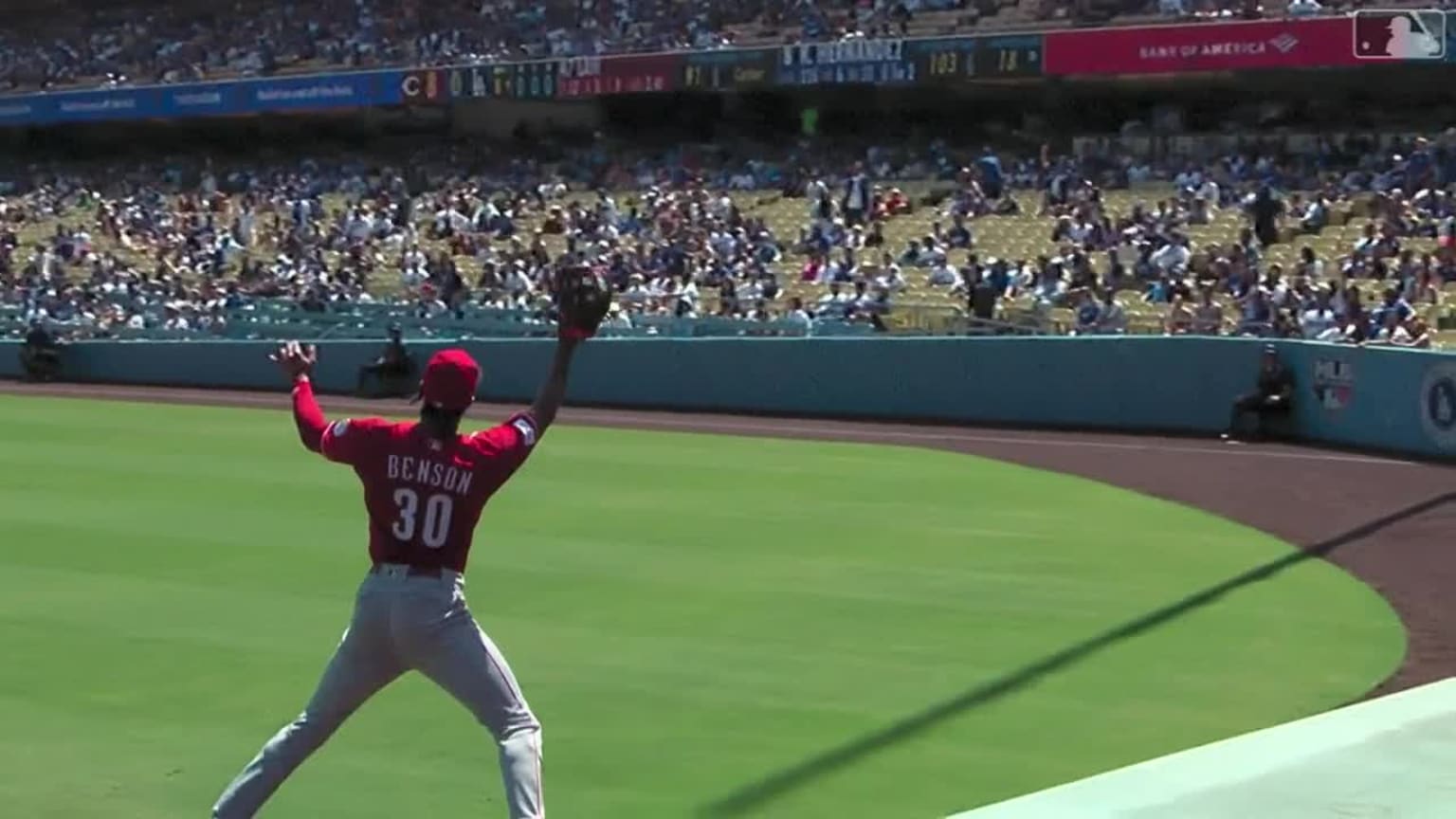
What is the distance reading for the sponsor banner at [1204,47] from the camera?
103ft

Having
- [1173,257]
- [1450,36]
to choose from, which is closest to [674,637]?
[1173,257]

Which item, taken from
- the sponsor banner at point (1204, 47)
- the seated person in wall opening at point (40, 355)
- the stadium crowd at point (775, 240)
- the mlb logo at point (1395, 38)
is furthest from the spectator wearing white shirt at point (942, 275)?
the seated person in wall opening at point (40, 355)

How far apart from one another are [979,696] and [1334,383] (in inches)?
519

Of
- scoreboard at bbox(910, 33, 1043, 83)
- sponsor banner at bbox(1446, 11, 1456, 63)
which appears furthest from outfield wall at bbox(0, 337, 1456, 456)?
scoreboard at bbox(910, 33, 1043, 83)

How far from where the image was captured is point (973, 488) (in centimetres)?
1788

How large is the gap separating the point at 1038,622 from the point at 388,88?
122ft

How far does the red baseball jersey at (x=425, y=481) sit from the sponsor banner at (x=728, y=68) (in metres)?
33.1

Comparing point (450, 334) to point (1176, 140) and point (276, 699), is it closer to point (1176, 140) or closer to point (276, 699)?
point (1176, 140)

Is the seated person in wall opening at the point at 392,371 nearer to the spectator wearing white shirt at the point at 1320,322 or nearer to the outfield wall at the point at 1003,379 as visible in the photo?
the outfield wall at the point at 1003,379

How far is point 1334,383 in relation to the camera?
21406 millimetres

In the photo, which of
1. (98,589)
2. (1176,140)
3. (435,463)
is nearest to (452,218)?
(1176,140)

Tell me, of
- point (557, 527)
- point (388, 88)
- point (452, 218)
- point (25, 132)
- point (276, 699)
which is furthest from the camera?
point (25, 132)

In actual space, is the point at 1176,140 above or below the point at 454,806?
above

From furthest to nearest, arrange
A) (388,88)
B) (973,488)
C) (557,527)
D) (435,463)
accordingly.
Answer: (388,88) → (973,488) → (557,527) → (435,463)
